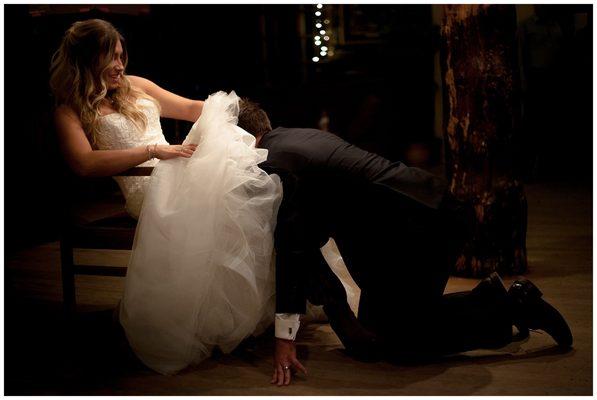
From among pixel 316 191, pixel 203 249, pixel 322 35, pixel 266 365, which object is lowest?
pixel 266 365

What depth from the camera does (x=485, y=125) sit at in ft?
11.4

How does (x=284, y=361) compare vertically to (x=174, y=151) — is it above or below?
below

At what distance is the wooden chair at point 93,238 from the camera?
9.56 feet

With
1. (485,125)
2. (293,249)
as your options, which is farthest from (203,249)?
(485,125)

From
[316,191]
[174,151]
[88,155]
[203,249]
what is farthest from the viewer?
[88,155]

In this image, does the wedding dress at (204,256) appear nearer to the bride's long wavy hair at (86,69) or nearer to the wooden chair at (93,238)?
the wooden chair at (93,238)

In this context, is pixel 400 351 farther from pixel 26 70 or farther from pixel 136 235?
pixel 26 70

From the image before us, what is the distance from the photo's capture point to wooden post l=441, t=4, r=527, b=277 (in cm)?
345

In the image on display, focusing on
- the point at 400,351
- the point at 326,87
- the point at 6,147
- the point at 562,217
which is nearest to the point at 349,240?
the point at 400,351

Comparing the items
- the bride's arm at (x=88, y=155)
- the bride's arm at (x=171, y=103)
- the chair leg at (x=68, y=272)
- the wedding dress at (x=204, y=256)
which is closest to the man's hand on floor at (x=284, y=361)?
the wedding dress at (x=204, y=256)

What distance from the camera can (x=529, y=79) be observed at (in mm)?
7004

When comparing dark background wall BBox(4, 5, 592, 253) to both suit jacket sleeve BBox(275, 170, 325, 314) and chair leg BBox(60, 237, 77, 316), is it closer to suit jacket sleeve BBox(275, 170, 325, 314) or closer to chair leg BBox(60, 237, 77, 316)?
chair leg BBox(60, 237, 77, 316)

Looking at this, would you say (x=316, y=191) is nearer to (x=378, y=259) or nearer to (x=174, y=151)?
(x=378, y=259)

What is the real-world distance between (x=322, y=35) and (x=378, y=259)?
6.60m
